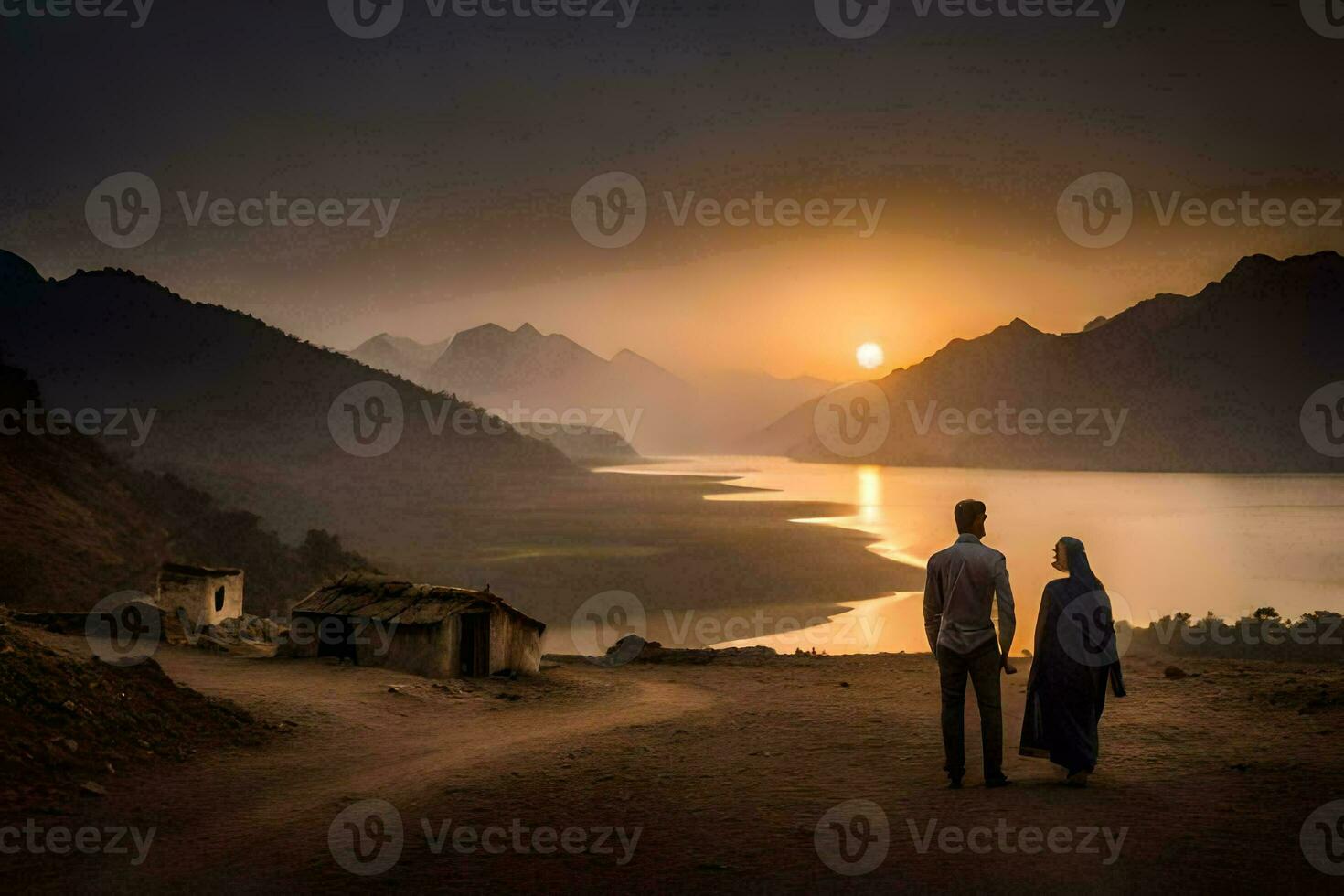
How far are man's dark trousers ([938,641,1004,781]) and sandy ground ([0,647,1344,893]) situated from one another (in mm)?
348

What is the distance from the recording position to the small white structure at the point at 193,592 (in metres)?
28.2

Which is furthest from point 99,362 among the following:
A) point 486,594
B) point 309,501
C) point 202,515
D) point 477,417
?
point 486,594

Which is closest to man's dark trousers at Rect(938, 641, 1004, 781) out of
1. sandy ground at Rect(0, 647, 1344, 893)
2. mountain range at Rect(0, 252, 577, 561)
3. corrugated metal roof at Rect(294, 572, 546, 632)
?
sandy ground at Rect(0, 647, 1344, 893)

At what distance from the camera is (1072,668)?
9320mm

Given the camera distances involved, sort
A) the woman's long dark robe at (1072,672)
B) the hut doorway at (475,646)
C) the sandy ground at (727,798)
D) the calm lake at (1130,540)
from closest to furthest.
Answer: the sandy ground at (727,798) → the woman's long dark robe at (1072,672) → the hut doorway at (475,646) → the calm lake at (1130,540)

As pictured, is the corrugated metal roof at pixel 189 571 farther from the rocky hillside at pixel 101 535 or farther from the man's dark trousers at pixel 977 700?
the man's dark trousers at pixel 977 700

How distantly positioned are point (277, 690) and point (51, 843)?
10.5 metres

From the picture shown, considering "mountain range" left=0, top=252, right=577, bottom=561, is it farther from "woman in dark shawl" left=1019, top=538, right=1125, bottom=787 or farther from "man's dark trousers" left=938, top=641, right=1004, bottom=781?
"woman in dark shawl" left=1019, top=538, right=1125, bottom=787

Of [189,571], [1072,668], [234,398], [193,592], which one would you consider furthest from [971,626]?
[234,398]

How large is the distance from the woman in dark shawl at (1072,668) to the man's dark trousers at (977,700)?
41cm

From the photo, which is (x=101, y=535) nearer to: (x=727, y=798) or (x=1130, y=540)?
(x=727, y=798)

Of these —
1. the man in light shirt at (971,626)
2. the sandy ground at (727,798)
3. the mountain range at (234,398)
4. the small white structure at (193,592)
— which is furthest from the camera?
the mountain range at (234,398)

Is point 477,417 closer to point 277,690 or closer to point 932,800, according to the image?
point 277,690

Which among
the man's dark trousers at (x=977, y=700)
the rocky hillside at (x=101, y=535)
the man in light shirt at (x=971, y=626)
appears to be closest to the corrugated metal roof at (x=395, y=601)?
the man's dark trousers at (x=977, y=700)
